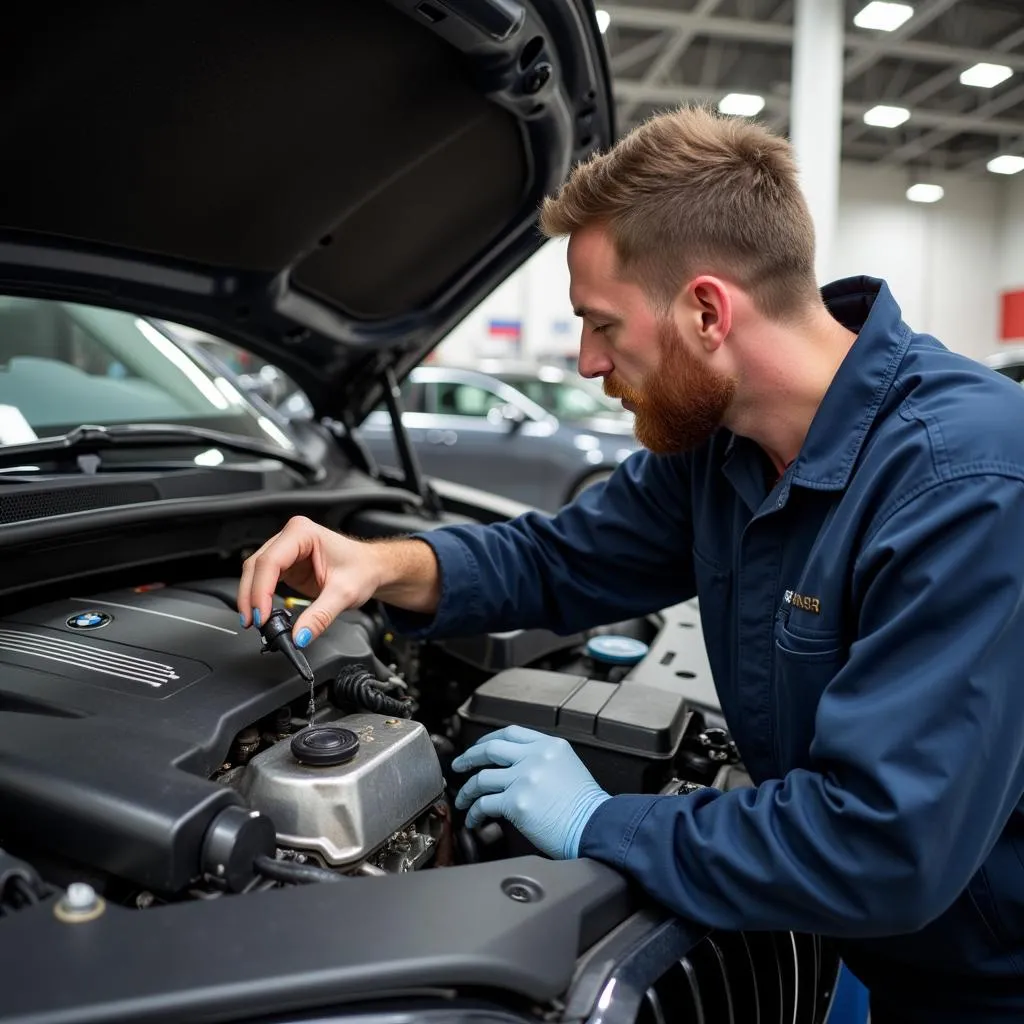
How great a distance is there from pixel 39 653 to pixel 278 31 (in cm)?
88

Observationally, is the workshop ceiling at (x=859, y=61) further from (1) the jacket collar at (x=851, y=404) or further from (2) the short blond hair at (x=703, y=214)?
(1) the jacket collar at (x=851, y=404)

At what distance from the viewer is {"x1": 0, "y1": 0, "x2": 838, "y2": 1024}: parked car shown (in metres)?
0.79

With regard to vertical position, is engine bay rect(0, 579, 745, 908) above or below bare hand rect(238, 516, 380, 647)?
below

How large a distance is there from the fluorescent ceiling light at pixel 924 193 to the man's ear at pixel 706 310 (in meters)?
15.0

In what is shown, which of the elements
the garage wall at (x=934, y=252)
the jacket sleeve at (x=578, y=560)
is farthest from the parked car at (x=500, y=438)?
the garage wall at (x=934, y=252)

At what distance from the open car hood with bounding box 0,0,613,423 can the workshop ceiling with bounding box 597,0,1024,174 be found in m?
6.22

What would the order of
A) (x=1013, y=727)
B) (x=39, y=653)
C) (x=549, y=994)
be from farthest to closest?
(x=39, y=653), (x=1013, y=727), (x=549, y=994)

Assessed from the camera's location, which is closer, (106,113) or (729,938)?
(729,938)

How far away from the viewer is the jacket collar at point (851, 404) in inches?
45.1

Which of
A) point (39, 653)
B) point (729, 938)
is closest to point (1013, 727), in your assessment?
point (729, 938)

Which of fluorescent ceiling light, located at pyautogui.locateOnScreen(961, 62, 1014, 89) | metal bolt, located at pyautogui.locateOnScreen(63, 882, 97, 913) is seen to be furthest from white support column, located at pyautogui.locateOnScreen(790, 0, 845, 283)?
metal bolt, located at pyautogui.locateOnScreen(63, 882, 97, 913)

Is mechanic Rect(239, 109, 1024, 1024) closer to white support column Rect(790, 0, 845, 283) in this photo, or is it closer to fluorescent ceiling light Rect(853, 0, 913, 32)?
white support column Rect(790, 0, 845, 283)

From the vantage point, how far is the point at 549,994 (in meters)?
0.82

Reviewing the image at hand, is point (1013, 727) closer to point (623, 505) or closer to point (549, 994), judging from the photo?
point (549, 994)
